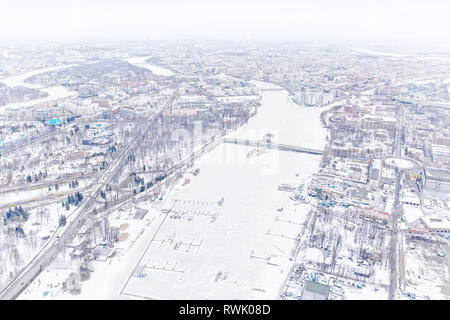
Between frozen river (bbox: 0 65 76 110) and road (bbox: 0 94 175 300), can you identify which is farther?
frozen river (bbox: 0 65 76 110)

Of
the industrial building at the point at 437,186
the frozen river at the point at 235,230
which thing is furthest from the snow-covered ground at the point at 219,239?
the industrial building at the point at 437,186

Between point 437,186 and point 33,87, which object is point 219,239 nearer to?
point 437,186

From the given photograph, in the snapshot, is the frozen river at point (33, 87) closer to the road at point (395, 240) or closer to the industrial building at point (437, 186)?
the road at point (395, 240)

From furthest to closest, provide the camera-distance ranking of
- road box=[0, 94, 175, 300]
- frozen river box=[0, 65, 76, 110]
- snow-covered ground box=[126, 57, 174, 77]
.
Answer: snow-covered ground box=[126, 57, 174, 77]
frozen river box=[0, 65, 76, 110]
road box=[0, 94, 175, 300]

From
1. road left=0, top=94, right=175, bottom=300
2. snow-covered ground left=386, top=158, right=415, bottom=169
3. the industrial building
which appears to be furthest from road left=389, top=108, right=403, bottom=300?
road left=0, top=94, right=175, bottom=300

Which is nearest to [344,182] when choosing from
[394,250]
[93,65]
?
[394,250]

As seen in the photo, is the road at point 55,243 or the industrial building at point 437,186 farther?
the industrial building at point 437,186

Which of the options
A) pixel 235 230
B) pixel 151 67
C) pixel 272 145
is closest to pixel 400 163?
pixel 272 145

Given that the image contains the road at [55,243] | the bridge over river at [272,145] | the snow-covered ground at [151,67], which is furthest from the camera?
the snow-covered ground at [151,67]

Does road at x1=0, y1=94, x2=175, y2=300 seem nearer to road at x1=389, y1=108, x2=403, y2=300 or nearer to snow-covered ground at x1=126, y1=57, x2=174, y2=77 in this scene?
road at x1=389, y1=108, x2=403, y2=300
